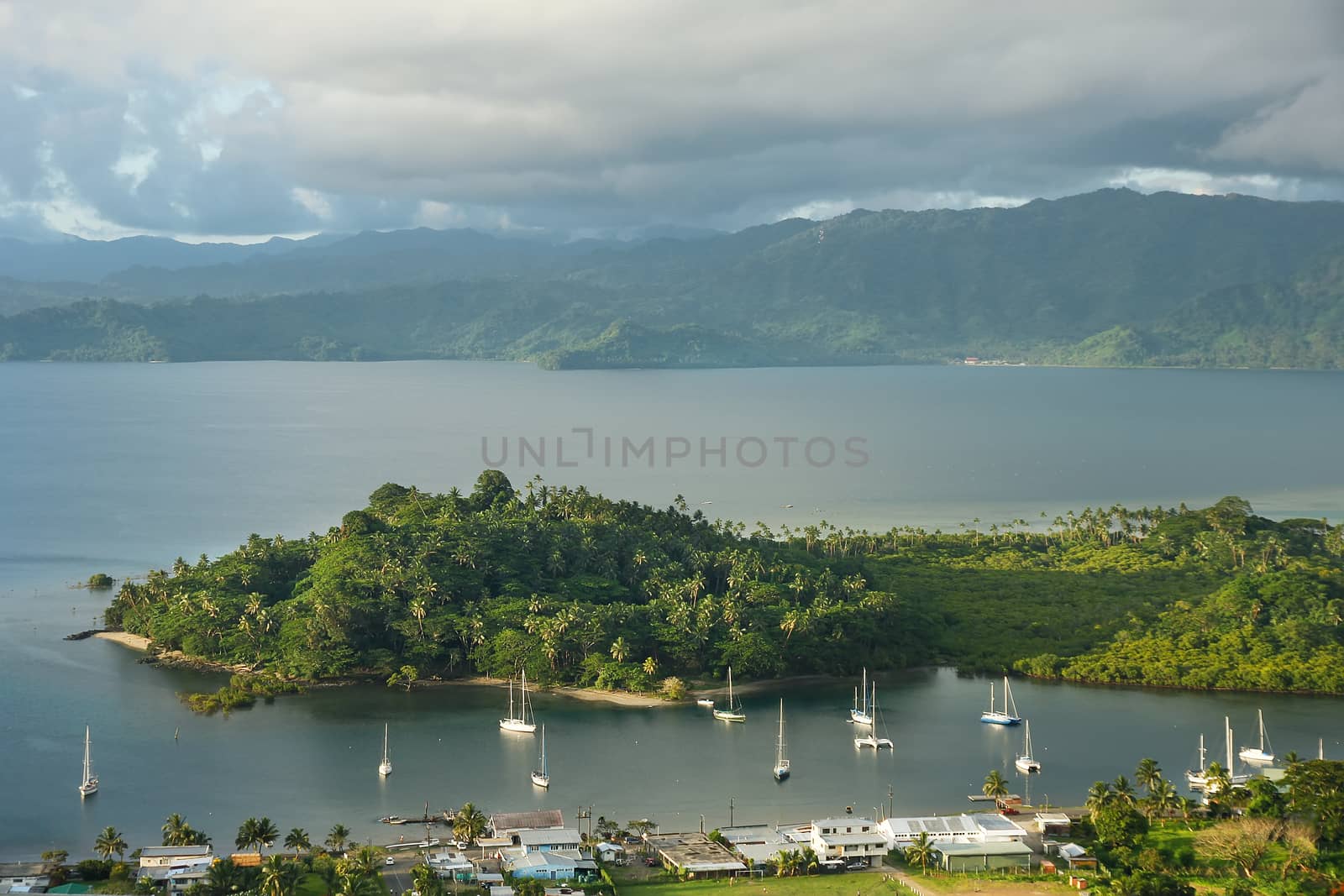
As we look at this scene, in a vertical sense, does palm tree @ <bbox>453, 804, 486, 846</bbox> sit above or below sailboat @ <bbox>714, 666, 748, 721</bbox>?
below

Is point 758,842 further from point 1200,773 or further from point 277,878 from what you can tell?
point 1200,773

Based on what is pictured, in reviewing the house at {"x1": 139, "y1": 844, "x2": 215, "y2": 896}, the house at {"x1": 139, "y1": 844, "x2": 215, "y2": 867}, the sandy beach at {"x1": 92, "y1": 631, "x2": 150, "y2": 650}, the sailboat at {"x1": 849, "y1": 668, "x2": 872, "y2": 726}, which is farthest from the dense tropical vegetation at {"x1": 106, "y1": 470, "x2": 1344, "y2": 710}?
the house at {"x1": 139, "y1": 844, "x2": 215, "y2": 896}

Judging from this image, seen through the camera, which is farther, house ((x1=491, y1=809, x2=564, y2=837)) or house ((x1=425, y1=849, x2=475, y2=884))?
house ((x1=491, y1=809, x2=564, y2=837))

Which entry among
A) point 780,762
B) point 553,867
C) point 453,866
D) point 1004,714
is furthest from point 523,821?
point 1004,714

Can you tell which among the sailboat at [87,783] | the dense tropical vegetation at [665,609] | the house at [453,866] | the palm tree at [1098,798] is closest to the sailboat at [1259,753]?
the dense tropical vegetation at [665,609]

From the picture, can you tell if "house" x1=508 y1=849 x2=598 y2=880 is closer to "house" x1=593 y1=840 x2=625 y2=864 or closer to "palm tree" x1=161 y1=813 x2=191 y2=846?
"house" x1=593 y1=840 x2=625 y2=864

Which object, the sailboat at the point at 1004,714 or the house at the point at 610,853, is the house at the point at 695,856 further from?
the sailboat at the point at 1004,714

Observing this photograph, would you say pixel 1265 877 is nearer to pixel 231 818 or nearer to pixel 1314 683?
pixel 1314 683

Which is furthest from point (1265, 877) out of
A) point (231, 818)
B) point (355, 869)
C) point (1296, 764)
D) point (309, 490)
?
point (309, 490)
